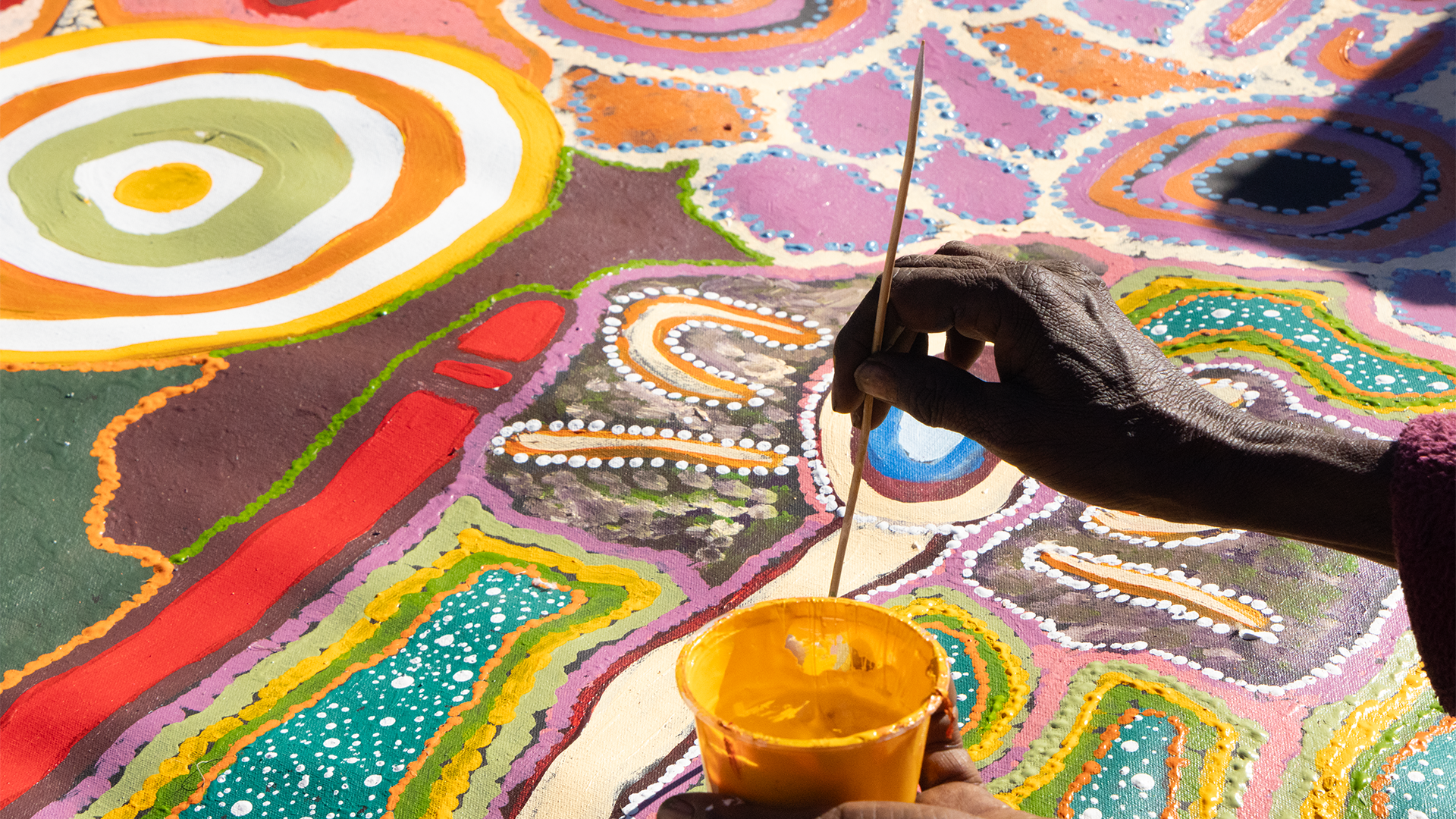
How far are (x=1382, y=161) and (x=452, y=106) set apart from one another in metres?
2.94

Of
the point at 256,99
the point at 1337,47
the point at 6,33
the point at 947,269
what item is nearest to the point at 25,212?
the point at 256,99

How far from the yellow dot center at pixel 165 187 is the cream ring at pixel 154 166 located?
1 centimetres

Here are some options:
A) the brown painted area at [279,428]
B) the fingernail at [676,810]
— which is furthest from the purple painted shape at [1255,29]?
the fingernail at [676,810]

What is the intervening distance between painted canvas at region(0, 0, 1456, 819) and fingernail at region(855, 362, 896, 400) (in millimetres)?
437

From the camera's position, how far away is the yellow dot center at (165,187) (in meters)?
2.87

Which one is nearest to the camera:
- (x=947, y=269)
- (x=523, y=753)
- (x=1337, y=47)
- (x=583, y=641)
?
(x=947, y=269)

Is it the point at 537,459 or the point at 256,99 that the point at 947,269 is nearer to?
the point at 537,459

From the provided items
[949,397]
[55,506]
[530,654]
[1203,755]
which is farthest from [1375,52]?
[55,506]

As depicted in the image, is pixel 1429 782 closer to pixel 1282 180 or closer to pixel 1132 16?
pixel 1282 180

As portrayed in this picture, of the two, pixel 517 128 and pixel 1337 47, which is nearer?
pixel 517 128

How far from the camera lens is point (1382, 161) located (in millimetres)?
3414

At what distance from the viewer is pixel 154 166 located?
9.73 feet

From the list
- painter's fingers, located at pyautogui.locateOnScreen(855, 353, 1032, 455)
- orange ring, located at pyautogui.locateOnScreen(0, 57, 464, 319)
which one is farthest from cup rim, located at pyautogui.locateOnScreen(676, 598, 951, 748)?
orange ring, located at pyautogui.locateOnScreen(0, 57, 464, 319)

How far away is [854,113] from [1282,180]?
54.1 inches
